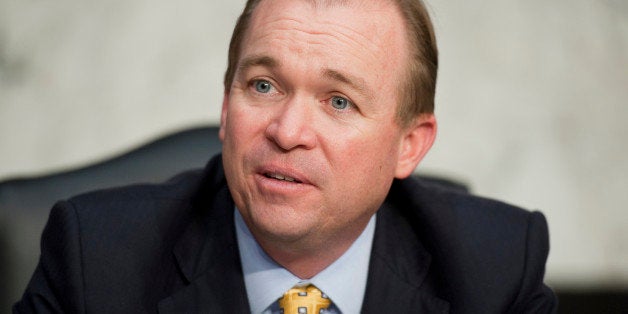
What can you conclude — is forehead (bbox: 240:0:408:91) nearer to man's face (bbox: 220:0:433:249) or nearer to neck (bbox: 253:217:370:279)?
man's face (bbox: 220:0:433:249)

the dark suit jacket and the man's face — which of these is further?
the dark suit jacket

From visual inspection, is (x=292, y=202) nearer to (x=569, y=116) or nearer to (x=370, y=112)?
(x=370, y=112)

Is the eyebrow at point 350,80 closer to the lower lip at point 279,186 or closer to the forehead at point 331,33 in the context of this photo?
the forehead at point 331,33

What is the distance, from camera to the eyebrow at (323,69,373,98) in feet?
6.54

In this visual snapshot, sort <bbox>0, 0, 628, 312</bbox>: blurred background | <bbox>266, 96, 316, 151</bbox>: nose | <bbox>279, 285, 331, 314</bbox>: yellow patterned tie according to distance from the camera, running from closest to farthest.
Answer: <bbox>266, 96, 316, 151</bbox>: nose → <bbox>279, 285, 331, 314</bbox>: yellow patterned tie → <bbox>0, 0, 628, 312</bbox>: blurred background

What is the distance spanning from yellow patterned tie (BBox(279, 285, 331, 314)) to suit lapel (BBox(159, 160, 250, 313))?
94mm

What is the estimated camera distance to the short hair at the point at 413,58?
2.17m

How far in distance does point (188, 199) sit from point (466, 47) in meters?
2.74

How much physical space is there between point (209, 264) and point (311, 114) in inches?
18.8

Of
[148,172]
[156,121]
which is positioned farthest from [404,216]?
[156,121]

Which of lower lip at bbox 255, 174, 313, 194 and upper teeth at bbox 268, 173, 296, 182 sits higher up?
upper teeth at bbox 268, 173, 296, 182

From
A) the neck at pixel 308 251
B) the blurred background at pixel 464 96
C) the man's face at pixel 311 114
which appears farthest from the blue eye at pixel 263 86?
the blurred background at pixel 464 96

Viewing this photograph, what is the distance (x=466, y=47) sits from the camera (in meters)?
4.75

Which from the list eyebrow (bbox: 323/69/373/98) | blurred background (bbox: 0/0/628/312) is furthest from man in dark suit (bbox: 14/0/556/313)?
→ blurred background (bbox: 0/0/628/312)
